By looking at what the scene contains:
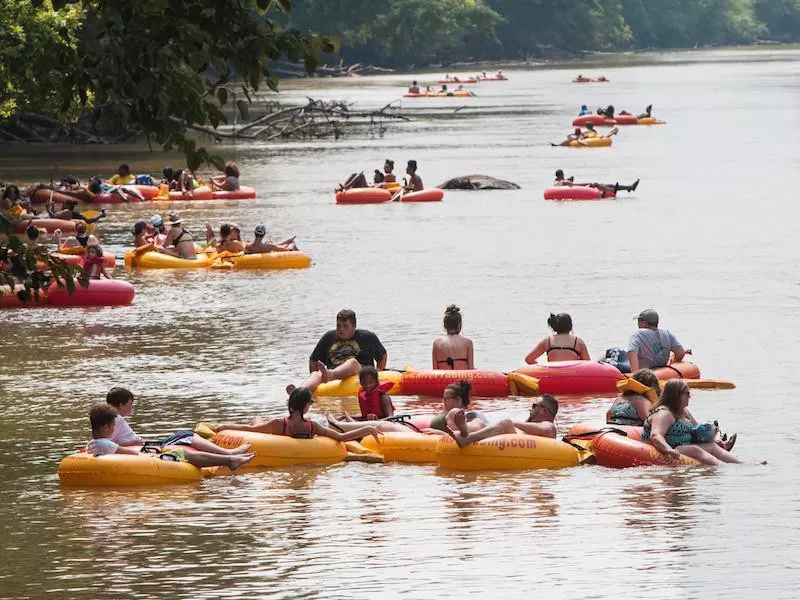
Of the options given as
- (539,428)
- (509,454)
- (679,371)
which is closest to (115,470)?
(509,454)

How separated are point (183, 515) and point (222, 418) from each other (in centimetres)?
390

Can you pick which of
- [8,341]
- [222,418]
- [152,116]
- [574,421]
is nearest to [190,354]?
[8,341]

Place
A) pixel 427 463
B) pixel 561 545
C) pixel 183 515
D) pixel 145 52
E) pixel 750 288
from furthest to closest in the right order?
pixel 750 288 < pixel 427 463 < pixel 183 515 < pixel 561 545 < pixel 145 52

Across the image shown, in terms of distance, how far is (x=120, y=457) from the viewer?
50.2 feet

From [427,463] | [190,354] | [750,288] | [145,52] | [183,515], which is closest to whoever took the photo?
[145,52]

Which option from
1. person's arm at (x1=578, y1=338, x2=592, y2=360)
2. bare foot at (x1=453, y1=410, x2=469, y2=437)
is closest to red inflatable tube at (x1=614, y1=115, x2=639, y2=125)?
person's arm at (x1=578, y1=338, x2=592, y2=360)

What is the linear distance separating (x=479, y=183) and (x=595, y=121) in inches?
1147

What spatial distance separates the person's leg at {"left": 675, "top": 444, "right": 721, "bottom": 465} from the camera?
614 inches

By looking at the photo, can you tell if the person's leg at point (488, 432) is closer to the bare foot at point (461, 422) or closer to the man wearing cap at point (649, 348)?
the bare foot at point (461, 422)

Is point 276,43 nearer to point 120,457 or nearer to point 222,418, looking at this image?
point 120,457

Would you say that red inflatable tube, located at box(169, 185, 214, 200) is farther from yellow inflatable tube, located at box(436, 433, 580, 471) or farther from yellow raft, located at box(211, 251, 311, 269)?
yellow inflatable tube, located at box(436, 433, 580, 471)

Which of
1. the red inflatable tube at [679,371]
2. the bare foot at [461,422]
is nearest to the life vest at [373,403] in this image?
the bare foot at [461,422]

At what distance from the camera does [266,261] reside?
1237 inches

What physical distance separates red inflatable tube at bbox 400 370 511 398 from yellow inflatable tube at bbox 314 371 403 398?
16 centimetres
